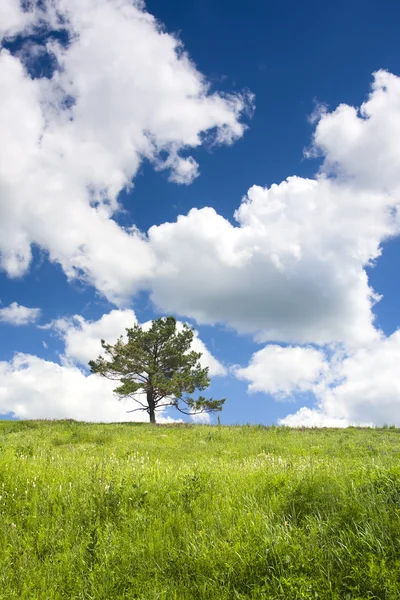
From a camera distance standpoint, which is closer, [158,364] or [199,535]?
[199,535]

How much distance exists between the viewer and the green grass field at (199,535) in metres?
4.43

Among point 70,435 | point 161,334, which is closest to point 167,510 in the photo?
point 70,435

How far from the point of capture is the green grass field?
14.5 ft

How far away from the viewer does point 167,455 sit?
15148mm

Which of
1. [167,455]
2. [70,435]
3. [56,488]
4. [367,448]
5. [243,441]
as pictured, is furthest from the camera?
[70,435]

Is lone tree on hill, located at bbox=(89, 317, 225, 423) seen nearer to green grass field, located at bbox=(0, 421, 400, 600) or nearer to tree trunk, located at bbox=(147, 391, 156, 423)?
tree trunk, located at bbox=(147, 391, 156, 423)

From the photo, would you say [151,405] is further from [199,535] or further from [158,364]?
[199,535]

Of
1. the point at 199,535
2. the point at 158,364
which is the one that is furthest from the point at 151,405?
the point at 199,535

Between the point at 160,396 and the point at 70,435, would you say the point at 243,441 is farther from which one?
the point at 160,396

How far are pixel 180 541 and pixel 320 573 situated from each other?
191cm

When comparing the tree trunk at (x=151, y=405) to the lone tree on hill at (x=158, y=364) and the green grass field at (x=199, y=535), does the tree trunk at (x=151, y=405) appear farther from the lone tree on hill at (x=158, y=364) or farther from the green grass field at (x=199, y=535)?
the green grass field at (x=199, y=535)

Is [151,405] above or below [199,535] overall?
above

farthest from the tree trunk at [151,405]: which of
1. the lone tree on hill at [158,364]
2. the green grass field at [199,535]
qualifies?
the green grass field at [199,535]

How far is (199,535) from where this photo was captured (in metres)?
5.54
